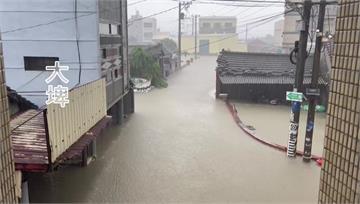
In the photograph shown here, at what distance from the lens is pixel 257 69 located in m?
23.0

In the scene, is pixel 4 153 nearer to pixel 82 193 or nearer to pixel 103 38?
pixel 82 193

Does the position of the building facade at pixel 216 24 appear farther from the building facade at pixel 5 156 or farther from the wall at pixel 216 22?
the building facade at pixel 5 156

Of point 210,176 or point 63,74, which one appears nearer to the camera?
point 210,176

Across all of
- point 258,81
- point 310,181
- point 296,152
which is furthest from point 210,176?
point 258,81

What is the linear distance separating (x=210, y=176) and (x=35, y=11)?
7.41 m

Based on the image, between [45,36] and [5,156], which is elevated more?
[45,36]

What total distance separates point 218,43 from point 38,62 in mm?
65895

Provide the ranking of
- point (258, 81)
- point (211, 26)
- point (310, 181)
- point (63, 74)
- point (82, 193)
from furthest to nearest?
point (211, 26), point (258, 81), point (63, 74), point (310, 181), point (82, 193)

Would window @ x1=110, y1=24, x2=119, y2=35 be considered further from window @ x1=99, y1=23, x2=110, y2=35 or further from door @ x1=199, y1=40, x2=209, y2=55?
door @ x1=199, y1=40, x2=209, y2=55

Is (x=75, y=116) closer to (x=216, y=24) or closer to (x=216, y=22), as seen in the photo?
(x=216, y=24)

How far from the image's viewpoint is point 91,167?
1098 centimetres

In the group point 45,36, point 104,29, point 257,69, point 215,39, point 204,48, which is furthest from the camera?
point 204,48

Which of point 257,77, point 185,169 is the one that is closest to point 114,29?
point 185,169

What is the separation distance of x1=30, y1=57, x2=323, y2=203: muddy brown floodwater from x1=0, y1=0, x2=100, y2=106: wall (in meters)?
3.13
